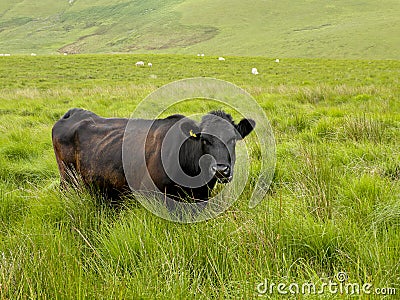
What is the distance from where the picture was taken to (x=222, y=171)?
140 inches

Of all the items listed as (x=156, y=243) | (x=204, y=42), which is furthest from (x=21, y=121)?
(x=204, y=42)

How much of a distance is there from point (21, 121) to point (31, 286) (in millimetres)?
8329

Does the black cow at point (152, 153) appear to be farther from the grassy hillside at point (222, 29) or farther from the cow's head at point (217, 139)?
the grassy hillside at point (222, 29)

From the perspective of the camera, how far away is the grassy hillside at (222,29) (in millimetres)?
69812

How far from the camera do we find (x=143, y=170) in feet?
13.7

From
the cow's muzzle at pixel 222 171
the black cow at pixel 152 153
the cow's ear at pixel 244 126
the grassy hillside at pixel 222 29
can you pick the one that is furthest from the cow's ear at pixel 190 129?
the grassy hillside at pixel 222 29

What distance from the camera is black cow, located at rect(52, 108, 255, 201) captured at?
152 inches

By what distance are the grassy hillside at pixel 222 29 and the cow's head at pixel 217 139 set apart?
204 ft

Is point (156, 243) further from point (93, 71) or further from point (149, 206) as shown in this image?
point (93, 71)

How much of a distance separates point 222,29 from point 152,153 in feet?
337

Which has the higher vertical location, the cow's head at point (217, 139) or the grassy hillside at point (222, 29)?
the grassy hillside at point (222, 29)

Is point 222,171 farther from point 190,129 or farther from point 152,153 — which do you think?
point 152,153

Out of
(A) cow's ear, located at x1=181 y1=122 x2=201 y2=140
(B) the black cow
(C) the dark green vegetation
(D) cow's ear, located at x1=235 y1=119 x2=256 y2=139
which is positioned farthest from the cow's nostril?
(D) cow's ear, located at x1=235 y1=119 x2=256 y2=139

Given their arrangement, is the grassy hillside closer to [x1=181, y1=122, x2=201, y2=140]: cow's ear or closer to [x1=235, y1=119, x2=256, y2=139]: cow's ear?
[x1=235, y1=119, x2=256, y2=139]: cow's ear
